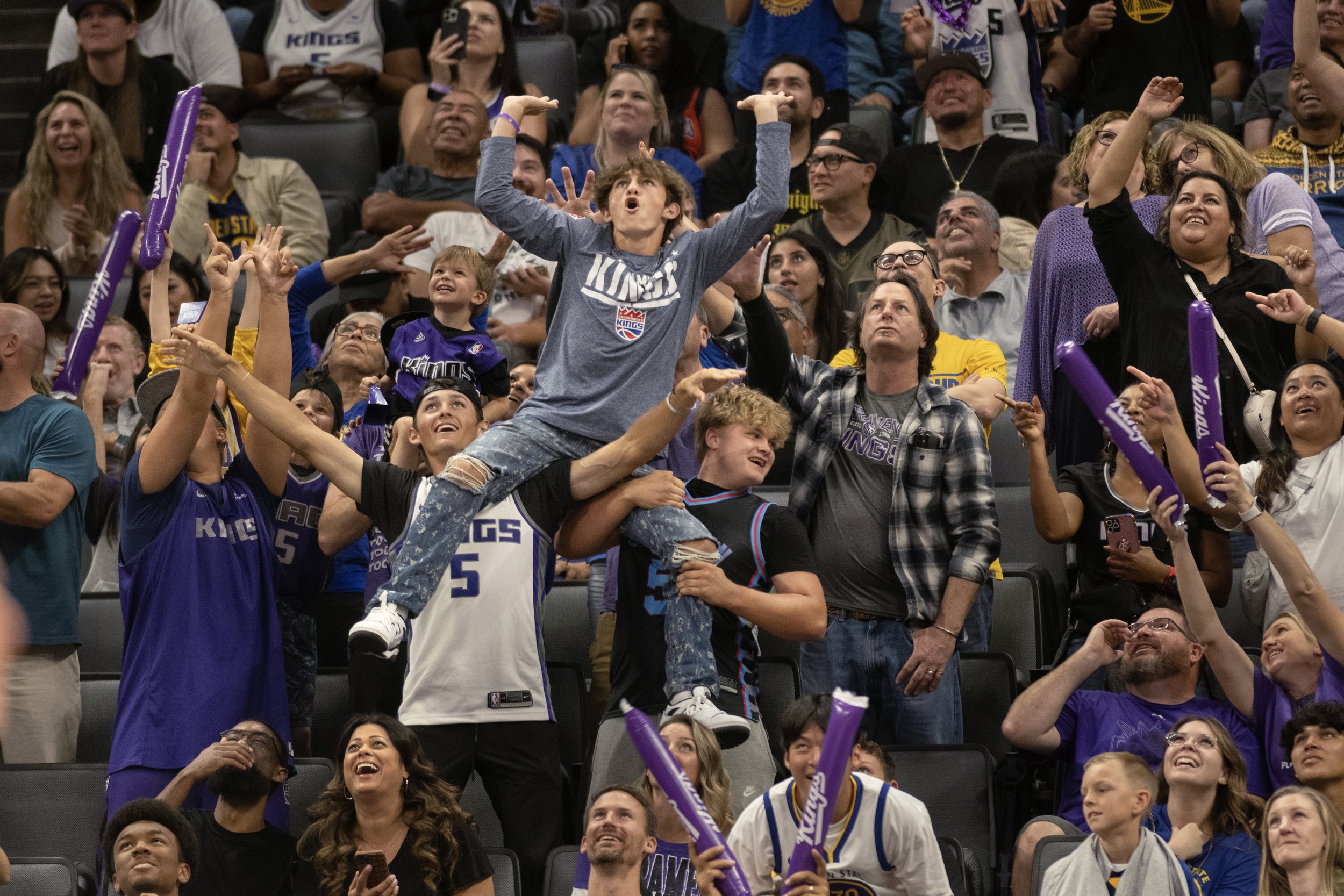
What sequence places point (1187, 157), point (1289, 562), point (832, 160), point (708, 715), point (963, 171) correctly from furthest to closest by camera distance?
point (963, 171) → point (832, 160) → point (1187, 157) → point (1289, 562) → point (708, 715)

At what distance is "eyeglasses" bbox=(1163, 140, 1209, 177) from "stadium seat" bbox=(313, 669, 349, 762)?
3.09 m

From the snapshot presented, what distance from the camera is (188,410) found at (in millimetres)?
4785

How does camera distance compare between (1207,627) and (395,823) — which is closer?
(395,823)

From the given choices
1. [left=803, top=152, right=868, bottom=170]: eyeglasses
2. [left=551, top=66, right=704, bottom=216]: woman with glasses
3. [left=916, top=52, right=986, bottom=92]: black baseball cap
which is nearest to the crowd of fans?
[left=803, top=152, right=868, bottom=170]: eyeglasses

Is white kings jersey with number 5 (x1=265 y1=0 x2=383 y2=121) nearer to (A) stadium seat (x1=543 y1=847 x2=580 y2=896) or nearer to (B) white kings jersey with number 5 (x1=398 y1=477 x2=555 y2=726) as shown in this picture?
(B) white kings jersey with number 5 (x1=398 y1=477 x2=555 y2=726)

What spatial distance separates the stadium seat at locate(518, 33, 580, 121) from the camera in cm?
866

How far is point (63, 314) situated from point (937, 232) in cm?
348

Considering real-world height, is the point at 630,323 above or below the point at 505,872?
above

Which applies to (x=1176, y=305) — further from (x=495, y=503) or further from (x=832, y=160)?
(x=495, y=503)

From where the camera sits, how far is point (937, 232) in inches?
257

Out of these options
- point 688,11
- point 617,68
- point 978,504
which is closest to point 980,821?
point 978,504

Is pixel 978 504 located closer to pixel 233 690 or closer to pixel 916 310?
pixel 916 310

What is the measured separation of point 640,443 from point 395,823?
115cm

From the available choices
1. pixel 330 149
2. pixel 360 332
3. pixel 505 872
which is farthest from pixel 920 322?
pixel 330 149
